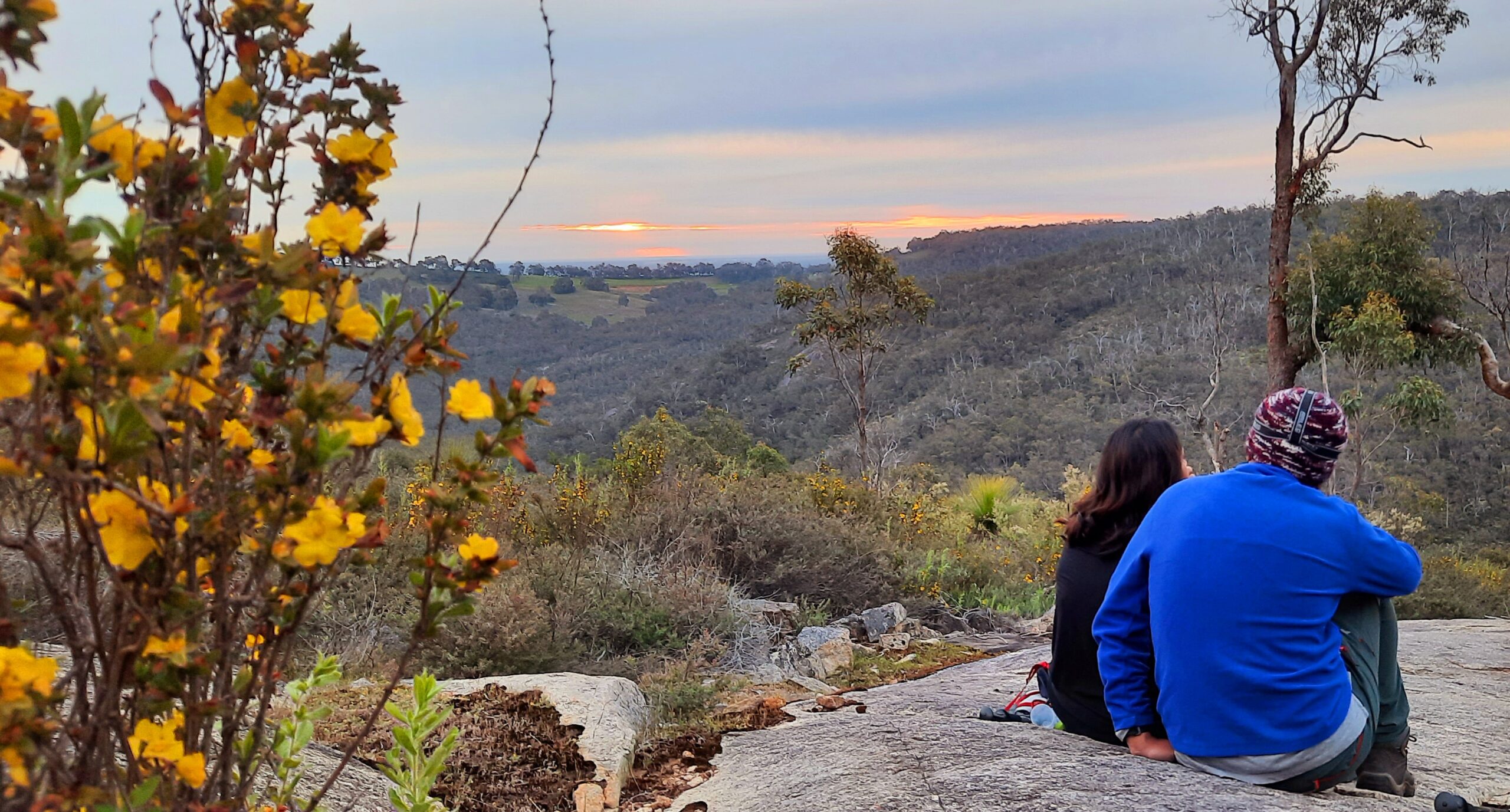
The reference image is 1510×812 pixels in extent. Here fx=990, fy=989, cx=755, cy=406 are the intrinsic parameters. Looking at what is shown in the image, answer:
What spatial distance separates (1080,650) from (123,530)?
281 centimetres

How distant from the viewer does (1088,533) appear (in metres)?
3.18

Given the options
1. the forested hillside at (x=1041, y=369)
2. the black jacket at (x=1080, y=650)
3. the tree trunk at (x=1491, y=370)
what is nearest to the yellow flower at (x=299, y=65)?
the black jacket at (x=1080, y=650)

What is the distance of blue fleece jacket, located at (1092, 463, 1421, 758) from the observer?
7.84 ft

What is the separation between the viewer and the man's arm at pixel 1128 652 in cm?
269

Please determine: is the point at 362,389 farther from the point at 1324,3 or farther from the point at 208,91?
the point at 1324,3

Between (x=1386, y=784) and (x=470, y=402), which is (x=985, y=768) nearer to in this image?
(x=1386, y=784)

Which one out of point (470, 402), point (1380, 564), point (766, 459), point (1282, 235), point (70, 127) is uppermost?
point (1282, 235)

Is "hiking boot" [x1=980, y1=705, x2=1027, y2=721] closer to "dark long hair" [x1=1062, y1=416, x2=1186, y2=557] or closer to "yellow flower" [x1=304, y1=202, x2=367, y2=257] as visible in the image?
"dark long hair" [x1=1062, y1=416, x2=1186, y2=557]

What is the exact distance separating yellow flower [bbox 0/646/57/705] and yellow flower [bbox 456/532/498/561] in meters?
0.38

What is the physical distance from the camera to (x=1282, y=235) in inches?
553

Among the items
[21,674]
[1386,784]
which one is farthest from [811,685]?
[21,674]

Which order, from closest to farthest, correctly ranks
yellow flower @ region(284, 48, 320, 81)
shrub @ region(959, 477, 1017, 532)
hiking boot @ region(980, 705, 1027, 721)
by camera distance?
yellow flower @ region(284, 48, 320, 81), hiking boot @ region(980, 705, 1027, 721), shrub @ region(959, 477, 1017, 532)

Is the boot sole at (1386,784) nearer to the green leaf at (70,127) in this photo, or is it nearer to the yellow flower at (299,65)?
the yellow flower at (299,65)

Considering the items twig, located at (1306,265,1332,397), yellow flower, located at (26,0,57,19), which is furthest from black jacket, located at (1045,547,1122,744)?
twig, located at (1306,265,1332,397)
